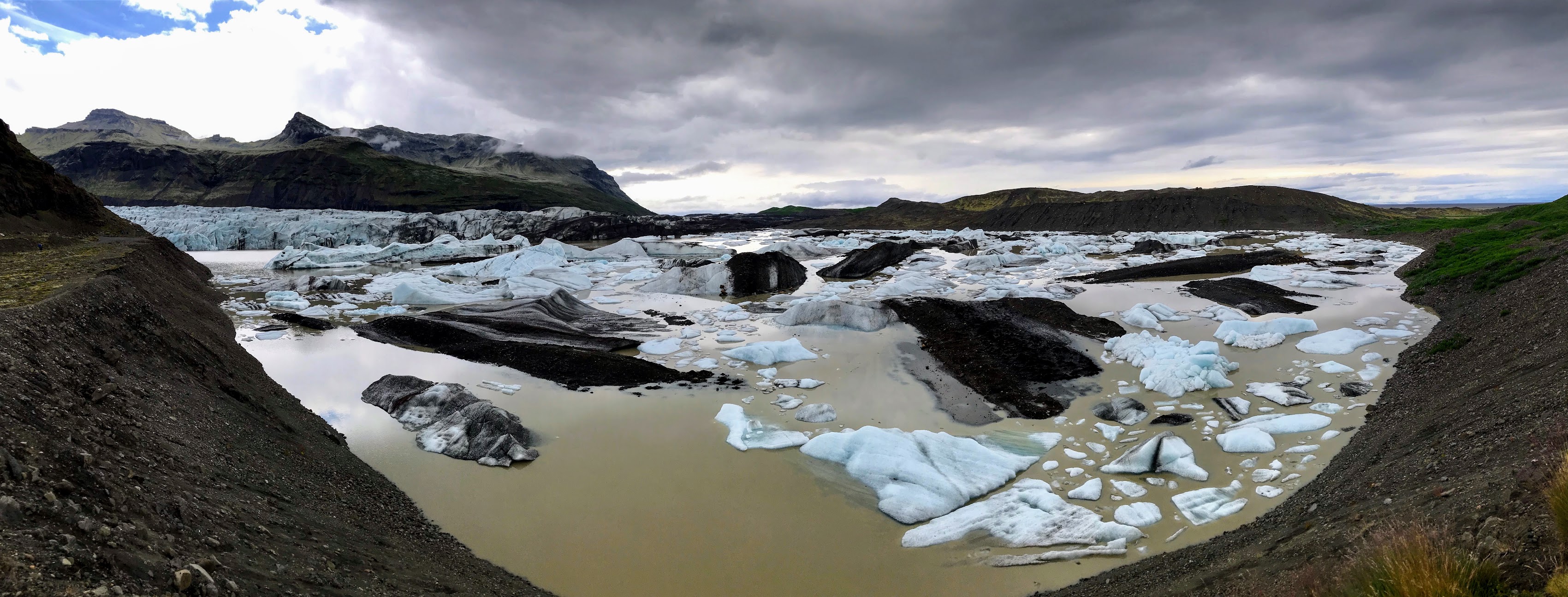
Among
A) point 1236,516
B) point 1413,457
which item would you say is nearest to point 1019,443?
point 1236,516

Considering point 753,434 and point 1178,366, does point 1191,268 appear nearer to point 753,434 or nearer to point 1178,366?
point 1178,366

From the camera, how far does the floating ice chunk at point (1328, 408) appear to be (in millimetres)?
10156

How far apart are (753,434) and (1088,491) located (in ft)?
17.0

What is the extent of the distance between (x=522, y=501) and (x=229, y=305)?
2471cm

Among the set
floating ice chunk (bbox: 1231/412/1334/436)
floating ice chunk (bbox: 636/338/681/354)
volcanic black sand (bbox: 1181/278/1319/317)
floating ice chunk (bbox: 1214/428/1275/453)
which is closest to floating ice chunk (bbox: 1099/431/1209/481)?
floating ice chunk (bbox: 1214/428/1275/453)

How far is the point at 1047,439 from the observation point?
990cm

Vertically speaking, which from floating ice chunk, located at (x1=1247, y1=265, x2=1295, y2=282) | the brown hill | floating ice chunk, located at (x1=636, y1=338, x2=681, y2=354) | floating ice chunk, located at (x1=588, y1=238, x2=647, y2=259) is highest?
the brown hill

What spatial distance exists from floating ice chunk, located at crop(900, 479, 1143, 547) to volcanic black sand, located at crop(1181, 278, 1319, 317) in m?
17.1

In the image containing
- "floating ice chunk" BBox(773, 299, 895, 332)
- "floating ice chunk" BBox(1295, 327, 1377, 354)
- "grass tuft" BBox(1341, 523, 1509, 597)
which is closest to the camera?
"grass tuft" BBox(1341, 523, 1509, 597)

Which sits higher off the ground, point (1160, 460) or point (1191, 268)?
point (1191, 268)

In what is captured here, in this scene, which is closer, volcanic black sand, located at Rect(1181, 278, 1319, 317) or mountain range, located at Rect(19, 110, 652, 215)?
volcanic black sand, located at Rect(1181, 278, 1319, 317)

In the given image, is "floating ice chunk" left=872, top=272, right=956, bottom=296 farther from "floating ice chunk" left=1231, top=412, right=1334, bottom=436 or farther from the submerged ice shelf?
"floating ice chunk" left=1231, top=412, right=1334, bottom=436

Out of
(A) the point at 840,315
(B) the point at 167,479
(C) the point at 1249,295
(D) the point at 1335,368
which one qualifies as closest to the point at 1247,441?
(D) the point at 1335,368

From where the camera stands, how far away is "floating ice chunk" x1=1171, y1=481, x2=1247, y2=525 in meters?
7.33
